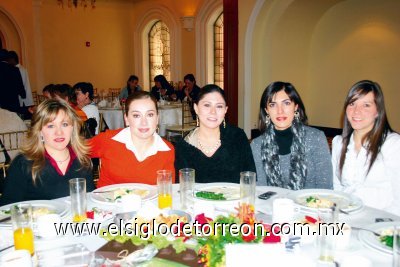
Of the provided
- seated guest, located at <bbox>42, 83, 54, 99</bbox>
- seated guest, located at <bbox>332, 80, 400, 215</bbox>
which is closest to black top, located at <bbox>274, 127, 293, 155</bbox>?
seated guest, located at <bbox>332, 80, 400, 215</bbox>

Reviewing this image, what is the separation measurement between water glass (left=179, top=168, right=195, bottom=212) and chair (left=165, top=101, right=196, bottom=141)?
13.6ft

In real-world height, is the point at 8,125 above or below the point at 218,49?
below

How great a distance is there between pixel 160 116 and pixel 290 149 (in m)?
4.32

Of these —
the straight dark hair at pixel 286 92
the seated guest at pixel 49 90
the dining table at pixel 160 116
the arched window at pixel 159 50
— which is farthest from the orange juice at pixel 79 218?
the arched window at pixel 159 50

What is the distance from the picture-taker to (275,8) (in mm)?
7070

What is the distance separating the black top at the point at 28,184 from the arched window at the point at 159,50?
8.98m

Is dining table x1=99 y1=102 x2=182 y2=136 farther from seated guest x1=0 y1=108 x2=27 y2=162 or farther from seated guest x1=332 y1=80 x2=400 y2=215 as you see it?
seated guest x1=332 y1=80 x2=400 y2=215

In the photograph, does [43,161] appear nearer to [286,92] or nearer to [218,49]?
[286,92]

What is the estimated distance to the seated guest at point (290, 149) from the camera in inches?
97.9

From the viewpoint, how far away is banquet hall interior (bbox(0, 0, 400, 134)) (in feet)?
23.9

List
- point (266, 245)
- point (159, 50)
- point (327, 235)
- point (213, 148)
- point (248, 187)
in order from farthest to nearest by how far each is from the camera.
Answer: point (159, 50), point (213, 148), point (248, 187), point (327, 235), point (266, 245)

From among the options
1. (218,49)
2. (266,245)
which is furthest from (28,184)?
(218,49)

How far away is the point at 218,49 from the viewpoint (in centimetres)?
977

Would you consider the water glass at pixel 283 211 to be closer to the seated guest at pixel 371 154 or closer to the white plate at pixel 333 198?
the white plate at pixel 333 198
